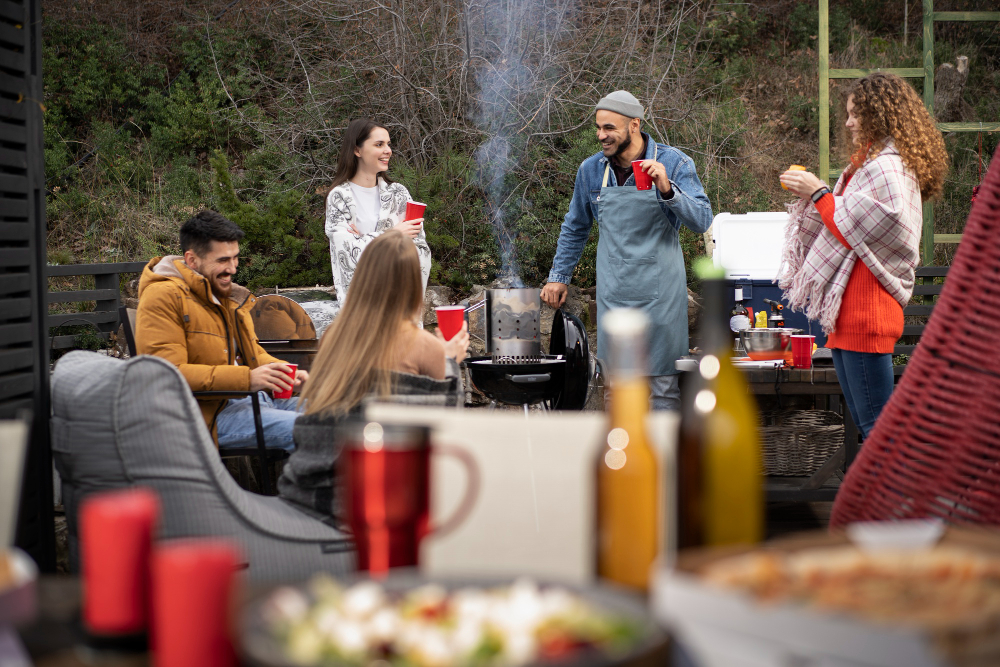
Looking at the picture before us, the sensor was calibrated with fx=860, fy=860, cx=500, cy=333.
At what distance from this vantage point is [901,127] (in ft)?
10.2

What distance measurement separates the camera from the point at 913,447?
1.38m

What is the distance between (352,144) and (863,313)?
282 centimetres

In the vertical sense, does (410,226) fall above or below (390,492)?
above

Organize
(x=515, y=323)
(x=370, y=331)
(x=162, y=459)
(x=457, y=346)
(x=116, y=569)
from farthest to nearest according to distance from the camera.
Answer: (x=515, y=323), (x=457, y=346), (x=370, y=331), (x=162, y=459), (x=116, y=569)

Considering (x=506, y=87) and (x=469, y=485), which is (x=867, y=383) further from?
(x=506, y=87)

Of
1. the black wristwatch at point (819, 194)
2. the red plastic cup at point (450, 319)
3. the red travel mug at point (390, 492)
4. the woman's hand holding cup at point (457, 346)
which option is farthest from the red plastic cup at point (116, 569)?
the black wristwatch at point (819, 194)

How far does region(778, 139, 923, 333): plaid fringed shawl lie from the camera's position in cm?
310

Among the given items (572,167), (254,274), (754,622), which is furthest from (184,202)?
(754,622)

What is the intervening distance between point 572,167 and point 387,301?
5602 millimetres

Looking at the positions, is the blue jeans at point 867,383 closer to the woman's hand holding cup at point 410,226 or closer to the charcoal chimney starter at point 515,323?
the charcoal chimney starter at point 515,323

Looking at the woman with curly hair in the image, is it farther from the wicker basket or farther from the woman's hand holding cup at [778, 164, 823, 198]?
the wicker basket

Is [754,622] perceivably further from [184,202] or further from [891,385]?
[184,202]

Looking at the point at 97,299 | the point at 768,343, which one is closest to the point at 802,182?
the point at 768,343

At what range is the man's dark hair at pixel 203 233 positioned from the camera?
362 centimetres
